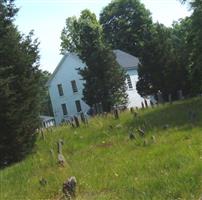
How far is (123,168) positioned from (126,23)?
79.2 m

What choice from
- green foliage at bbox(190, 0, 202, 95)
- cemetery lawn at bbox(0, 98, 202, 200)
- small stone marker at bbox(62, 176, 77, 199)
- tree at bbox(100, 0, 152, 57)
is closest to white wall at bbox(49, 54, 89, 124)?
tree at bbox(100, 0, 152, 57)

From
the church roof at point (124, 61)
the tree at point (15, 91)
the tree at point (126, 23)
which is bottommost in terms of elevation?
the tree at point (15, 91)

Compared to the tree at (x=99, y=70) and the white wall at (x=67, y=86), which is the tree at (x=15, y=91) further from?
the white wall at (x=67, y=86)

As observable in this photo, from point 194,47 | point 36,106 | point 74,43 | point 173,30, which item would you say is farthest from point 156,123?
point 173,30

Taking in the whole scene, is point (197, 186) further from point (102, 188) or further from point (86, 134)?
point (86, 134)

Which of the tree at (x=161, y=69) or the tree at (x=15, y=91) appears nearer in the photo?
the tree at (x=15, y=91)

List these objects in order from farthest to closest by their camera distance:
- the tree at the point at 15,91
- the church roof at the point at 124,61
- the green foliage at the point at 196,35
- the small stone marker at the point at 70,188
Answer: the church roof at the point at 124,61
the green foliage at the point at 196,35
the tree at the point at 15,91
the small stone marker at the point at 70,188

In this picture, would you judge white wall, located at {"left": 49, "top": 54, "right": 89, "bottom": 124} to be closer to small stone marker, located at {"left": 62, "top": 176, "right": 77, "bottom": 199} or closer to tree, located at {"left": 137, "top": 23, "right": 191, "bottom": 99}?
tree, located at {"left": 137, "top": 23, "right": 191, "bottom": 99}

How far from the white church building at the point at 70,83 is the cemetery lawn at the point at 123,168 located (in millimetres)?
52385

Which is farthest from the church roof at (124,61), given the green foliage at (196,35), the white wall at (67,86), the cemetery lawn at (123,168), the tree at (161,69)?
the cemetery lawn at (123,168)

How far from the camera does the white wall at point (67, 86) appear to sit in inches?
2817

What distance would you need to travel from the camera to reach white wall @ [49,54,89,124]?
71562mm

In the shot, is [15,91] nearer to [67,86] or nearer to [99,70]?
[99,70]

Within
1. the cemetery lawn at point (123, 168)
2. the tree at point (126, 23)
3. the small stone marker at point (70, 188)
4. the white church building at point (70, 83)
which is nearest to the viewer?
the cemetery lawn at point (123, 168)
